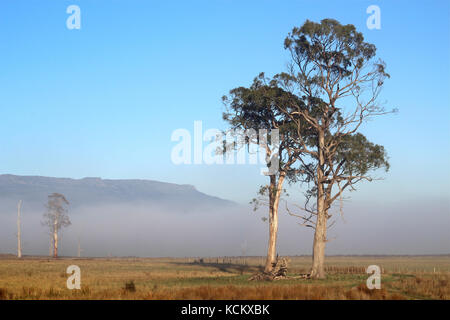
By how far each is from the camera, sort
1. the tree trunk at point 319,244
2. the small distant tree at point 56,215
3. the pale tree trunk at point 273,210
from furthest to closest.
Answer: the small distant tree at point 56,215 < the pale tree trunk at point 273,210 < the tree trunk at point 319,244

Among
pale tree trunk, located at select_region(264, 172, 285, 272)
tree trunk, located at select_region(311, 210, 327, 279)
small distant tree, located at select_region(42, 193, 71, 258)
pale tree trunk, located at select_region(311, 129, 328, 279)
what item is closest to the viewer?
tree trunk, located at select_region(311, 210, 327, 279)

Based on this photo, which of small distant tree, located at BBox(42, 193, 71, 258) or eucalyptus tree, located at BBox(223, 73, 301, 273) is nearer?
eucalyptus tree, located at BBox(223, 73, 301, 273)

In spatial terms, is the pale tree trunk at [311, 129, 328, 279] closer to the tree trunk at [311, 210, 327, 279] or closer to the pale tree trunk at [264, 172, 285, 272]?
the tree trunk at [311, 210, 327, 279]

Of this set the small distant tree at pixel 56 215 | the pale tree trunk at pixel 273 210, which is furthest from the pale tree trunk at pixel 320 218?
Result: the small distant tree at pixel 56 215

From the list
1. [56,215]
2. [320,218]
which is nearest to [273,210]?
[320,218]

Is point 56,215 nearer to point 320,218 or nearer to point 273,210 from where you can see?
point 273,210

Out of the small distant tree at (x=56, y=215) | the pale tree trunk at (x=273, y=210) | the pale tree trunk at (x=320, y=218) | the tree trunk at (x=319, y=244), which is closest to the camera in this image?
the tree trunk at (x=319, y=244)

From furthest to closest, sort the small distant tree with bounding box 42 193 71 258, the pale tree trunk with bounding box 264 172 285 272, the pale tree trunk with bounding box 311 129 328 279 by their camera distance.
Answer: the small distant tree with bounding box 42 193 71 258
the pale tree trunk with bounding box 264 172 285 272
the pale tree trunk with bounding box 311 129 328 279

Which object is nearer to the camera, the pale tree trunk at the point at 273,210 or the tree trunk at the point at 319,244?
the tree trunk at the point at 319,244

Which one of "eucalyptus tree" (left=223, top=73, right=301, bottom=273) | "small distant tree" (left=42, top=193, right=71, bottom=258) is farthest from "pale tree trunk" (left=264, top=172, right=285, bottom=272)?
"small distant tree" (left=42, top=193, right=71, bottom=258)

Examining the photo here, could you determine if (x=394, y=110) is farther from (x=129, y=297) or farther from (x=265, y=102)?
(x=129, y=297)

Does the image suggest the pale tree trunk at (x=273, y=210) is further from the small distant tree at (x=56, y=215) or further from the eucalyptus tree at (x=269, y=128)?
the small distant tree at (x=56, y=215)

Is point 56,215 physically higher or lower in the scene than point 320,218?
lower
